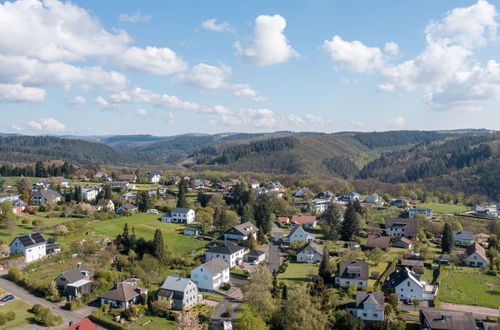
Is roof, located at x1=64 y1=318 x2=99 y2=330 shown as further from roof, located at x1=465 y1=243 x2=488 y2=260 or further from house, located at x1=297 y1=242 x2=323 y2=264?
roof, located at x1=465 y1=243 x2=488 y2=260

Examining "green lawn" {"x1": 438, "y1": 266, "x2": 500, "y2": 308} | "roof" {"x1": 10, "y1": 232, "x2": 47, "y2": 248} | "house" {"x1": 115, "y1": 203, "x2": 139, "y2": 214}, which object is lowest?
"green lawn" {"x1": 438, "y1": 266, "x2": 500, "y2": 308}

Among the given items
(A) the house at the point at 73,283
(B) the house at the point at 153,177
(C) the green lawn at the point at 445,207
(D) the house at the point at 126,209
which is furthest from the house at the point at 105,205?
(C) the green lawn at the point at 445,207

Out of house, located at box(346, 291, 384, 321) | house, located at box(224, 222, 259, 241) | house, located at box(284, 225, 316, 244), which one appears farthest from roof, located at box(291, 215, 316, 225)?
house, located at box(346, 291, 384, 321)

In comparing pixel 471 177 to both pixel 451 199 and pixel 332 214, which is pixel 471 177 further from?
pixel 332 214

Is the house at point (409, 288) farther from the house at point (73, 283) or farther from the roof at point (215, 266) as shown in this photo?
the house at point (73, 283)

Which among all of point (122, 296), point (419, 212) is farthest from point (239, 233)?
point (419, 212)

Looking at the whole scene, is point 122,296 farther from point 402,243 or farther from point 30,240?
point 402,243

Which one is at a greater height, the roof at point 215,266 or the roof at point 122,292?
the roof at point 215,266
